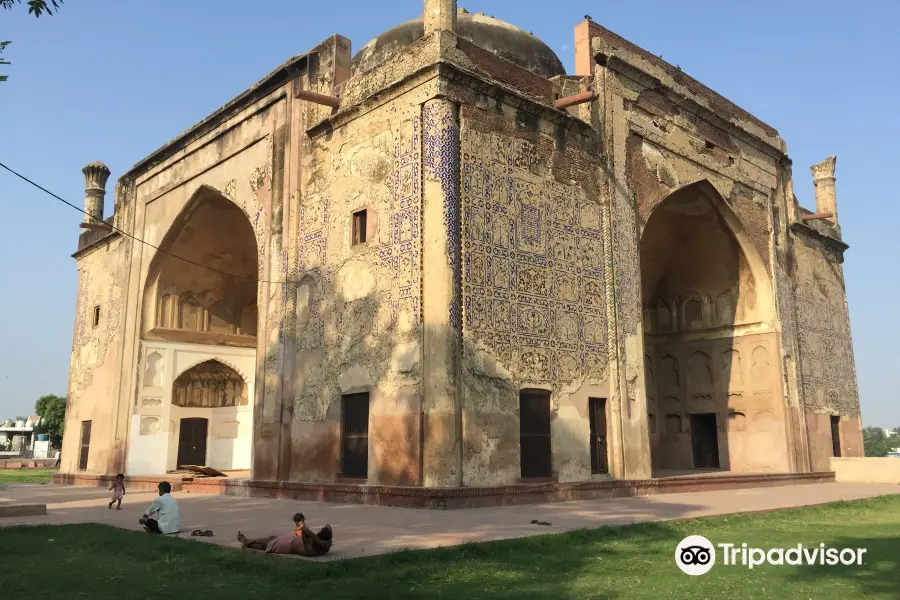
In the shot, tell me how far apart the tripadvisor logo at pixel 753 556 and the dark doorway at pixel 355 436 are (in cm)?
577

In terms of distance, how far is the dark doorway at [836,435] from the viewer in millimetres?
18962

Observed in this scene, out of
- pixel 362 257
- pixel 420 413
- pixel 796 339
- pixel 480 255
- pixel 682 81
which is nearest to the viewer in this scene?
pixel 420 413

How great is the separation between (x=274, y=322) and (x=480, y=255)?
424cm

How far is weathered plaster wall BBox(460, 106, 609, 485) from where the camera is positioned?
35.0 ft

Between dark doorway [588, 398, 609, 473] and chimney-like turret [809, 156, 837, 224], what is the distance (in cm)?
1247

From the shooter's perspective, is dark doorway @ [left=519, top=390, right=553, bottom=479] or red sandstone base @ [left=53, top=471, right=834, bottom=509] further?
dark doorway @ [left=519, top=390, right=553, bottom=479]

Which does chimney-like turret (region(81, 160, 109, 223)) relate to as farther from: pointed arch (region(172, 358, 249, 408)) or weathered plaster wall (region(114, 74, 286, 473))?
pointed arch (region(172, 358, 249, 408))

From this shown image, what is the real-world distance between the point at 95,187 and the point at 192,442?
8072 mm

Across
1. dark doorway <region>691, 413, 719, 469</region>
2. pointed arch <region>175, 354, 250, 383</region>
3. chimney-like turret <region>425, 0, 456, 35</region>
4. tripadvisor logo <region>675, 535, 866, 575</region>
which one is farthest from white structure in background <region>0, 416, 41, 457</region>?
tripadvisor logo <region>675, 535, 866, 575</region>

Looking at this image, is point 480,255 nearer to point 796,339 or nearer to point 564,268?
point 564,268

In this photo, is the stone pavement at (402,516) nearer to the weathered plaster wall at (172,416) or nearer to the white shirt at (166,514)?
the white shirt at (166,514)

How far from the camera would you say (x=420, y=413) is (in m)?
10.2

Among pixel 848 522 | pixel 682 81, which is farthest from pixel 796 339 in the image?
pixel 848 522

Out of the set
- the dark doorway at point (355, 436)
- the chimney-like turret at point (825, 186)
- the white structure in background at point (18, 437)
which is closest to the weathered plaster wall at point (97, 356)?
the dark doorway at point (355, 436)
